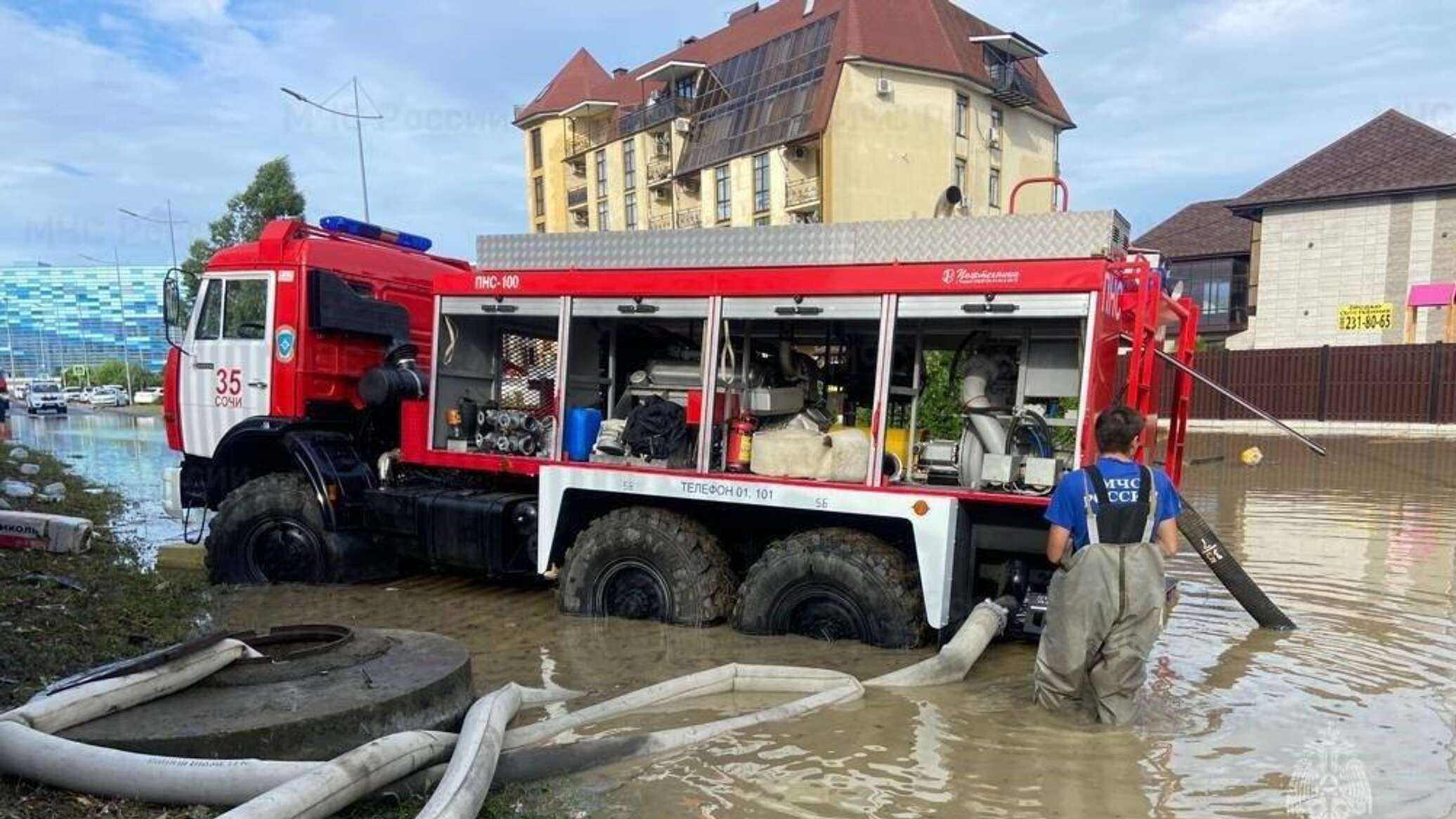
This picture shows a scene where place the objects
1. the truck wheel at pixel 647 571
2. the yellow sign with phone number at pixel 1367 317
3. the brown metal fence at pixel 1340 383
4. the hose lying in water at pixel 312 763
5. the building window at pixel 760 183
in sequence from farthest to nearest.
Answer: the building window at pixel 760 183 < the yellow sign with phone number at pixel 1367 317 < the brown metal fence at pixel 1340 383 < the truck wheel at pixel 647 571 < the hose lying in water at pixel 312 763

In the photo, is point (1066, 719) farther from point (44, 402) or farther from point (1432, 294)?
point (44, 402)

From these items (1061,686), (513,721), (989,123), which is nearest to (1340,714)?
(1061,686)

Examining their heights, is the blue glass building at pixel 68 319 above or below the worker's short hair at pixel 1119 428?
above

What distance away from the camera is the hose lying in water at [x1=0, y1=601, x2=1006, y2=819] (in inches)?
125

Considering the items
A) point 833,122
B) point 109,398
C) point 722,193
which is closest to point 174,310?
point 833,122

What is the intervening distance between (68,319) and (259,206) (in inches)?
2556

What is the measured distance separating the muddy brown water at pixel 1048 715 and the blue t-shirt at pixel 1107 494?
0.98m

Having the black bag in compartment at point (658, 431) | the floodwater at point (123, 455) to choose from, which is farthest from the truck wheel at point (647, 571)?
the floodwater at point (123, 455)

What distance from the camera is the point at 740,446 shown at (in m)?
6.50

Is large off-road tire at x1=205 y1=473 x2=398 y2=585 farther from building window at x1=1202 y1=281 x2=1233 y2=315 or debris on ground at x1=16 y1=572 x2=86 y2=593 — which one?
building window at x1=1202 y1=281 x2=1233 y2=315

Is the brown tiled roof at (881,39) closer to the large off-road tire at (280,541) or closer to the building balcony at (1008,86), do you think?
the building balcony at (1008,86)

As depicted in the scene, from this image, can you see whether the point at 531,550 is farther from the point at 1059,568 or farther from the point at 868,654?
the point at 1059,568

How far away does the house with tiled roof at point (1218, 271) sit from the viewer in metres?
38.3

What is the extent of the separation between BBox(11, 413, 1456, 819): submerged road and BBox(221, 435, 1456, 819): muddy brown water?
14mm
